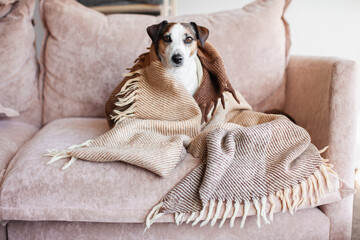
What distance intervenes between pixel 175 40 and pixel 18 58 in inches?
33.2

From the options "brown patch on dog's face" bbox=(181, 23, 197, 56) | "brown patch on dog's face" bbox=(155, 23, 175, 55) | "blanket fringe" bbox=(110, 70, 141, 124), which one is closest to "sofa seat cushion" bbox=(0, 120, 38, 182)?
"blanket fringe" bbox=(110, 70, 141, 124)

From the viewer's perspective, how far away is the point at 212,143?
1.04m

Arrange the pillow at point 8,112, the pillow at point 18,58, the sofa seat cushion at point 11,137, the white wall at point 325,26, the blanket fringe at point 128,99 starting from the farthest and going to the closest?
1. the white wall at point 325,26
2. the pillow at point 18,58
3. the pillow at point 8,112
4. the blanket fringe at point 128,99
5. the sofa seat cushion at point 11,137

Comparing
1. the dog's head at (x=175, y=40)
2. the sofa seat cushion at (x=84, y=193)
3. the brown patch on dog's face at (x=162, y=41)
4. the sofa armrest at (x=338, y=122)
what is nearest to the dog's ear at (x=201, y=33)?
the dog's head at (x=175, y=40)

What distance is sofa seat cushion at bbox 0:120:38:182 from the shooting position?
3.99 feet

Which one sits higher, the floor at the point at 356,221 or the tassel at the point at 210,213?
the tassel at the point at 210,213

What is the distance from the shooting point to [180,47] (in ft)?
4.55

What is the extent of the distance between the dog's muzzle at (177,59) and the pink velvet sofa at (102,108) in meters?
0.33

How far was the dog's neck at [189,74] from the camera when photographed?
4.70 ft

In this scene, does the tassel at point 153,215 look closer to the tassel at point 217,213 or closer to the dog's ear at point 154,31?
the tassel at point 217,213

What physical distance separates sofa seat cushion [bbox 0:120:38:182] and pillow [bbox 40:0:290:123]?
20cm

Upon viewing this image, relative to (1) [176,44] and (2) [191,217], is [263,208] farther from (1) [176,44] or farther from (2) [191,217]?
(1) [176,44]

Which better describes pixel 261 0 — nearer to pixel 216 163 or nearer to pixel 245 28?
pixel 245 28

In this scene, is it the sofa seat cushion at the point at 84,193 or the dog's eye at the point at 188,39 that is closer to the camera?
the sofa seat cushion at the point at 84,193
